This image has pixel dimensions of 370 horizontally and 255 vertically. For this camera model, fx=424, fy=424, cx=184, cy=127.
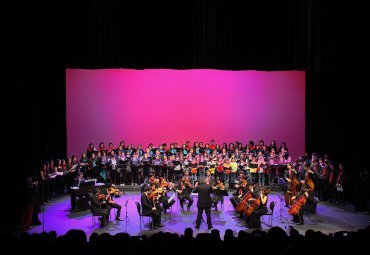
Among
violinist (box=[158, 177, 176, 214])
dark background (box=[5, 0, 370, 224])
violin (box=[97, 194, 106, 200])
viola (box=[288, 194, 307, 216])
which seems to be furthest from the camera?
violinist (box=[158, 177, 176, 214])

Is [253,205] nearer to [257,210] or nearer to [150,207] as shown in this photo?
[257,210]

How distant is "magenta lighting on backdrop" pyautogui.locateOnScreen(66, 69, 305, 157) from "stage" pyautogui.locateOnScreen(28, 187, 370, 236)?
25.7ft

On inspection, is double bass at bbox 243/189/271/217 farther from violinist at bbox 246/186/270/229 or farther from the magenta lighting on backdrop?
the magenta lighting on backdrop

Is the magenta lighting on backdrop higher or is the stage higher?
the magenta lighting on backdrop

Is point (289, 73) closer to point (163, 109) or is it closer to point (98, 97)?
point (163, 109)

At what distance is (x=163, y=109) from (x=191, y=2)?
10715mm

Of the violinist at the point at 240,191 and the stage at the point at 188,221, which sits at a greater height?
the violinist at the point at 240,191

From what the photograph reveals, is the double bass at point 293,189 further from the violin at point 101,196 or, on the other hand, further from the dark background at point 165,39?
the violin at point 101,196

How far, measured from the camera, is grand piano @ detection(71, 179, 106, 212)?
15680mm

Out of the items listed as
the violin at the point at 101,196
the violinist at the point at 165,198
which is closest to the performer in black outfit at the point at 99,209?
the violin at the point at 101,196

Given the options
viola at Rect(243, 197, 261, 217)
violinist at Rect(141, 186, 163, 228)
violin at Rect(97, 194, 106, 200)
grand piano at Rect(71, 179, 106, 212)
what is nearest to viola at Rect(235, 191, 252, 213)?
viola at Rect(243, 197, 261, 217)

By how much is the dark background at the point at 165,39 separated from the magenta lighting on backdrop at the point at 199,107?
29.1 ft

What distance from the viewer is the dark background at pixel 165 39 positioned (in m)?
13.5

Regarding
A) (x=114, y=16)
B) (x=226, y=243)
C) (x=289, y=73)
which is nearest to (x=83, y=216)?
(x=114, y=16)
